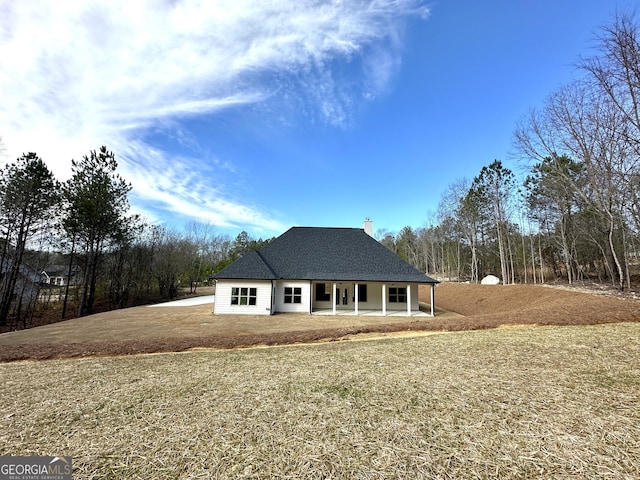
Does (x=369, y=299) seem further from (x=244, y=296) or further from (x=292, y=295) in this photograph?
(x=244, y=296)

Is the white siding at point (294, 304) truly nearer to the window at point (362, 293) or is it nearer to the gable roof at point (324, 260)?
the gable roof at point (324, 260)

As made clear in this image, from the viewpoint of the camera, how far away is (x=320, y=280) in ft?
62.5

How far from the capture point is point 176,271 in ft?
118

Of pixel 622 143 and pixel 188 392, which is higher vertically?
pixel 622 143

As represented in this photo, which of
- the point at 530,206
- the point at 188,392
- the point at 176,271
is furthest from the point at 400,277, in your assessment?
the point at 176,271

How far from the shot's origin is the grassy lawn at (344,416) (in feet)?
8.98

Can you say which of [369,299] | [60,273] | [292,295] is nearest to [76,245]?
[60,273]

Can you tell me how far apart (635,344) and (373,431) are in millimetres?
7487

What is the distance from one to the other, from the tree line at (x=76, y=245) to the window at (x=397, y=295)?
2332 cm

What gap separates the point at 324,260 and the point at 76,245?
20.7m

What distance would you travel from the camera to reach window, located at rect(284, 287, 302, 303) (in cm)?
1944

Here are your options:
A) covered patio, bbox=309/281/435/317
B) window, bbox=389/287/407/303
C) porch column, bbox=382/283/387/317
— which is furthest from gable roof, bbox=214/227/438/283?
window, bbox=389/287/407/303

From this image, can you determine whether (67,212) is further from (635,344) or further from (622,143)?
(622,143)

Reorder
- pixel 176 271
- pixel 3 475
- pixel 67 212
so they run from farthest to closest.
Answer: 1. pixel 176 271
2. pixel 67 212
3. pixel 3 475
